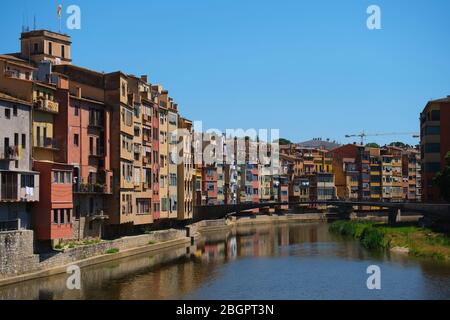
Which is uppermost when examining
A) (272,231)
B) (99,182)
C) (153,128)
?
(153,128)

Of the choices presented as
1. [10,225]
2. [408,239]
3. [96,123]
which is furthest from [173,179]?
[10,225]

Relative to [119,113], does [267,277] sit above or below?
below

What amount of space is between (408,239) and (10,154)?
125 feet

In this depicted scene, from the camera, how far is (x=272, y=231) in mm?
100562

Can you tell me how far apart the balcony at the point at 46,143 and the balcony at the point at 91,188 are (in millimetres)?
3962

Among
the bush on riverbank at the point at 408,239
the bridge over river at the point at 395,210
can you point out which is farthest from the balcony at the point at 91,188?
the bridge over river at the point at 395,210

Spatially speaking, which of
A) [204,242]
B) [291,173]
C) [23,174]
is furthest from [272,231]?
[23,174]

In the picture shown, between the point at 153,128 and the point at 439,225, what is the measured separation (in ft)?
99.8

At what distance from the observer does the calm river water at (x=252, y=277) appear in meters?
40.7

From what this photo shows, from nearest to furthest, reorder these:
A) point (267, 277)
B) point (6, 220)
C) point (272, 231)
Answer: point (6, 220)
point (267, 277)
point (272, 231)

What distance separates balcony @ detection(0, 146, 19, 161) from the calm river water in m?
7.97

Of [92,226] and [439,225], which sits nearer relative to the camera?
[92,226]

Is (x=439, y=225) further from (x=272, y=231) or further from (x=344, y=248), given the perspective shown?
(x=272, y=231)

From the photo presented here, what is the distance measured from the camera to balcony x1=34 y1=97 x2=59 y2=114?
160 ft
